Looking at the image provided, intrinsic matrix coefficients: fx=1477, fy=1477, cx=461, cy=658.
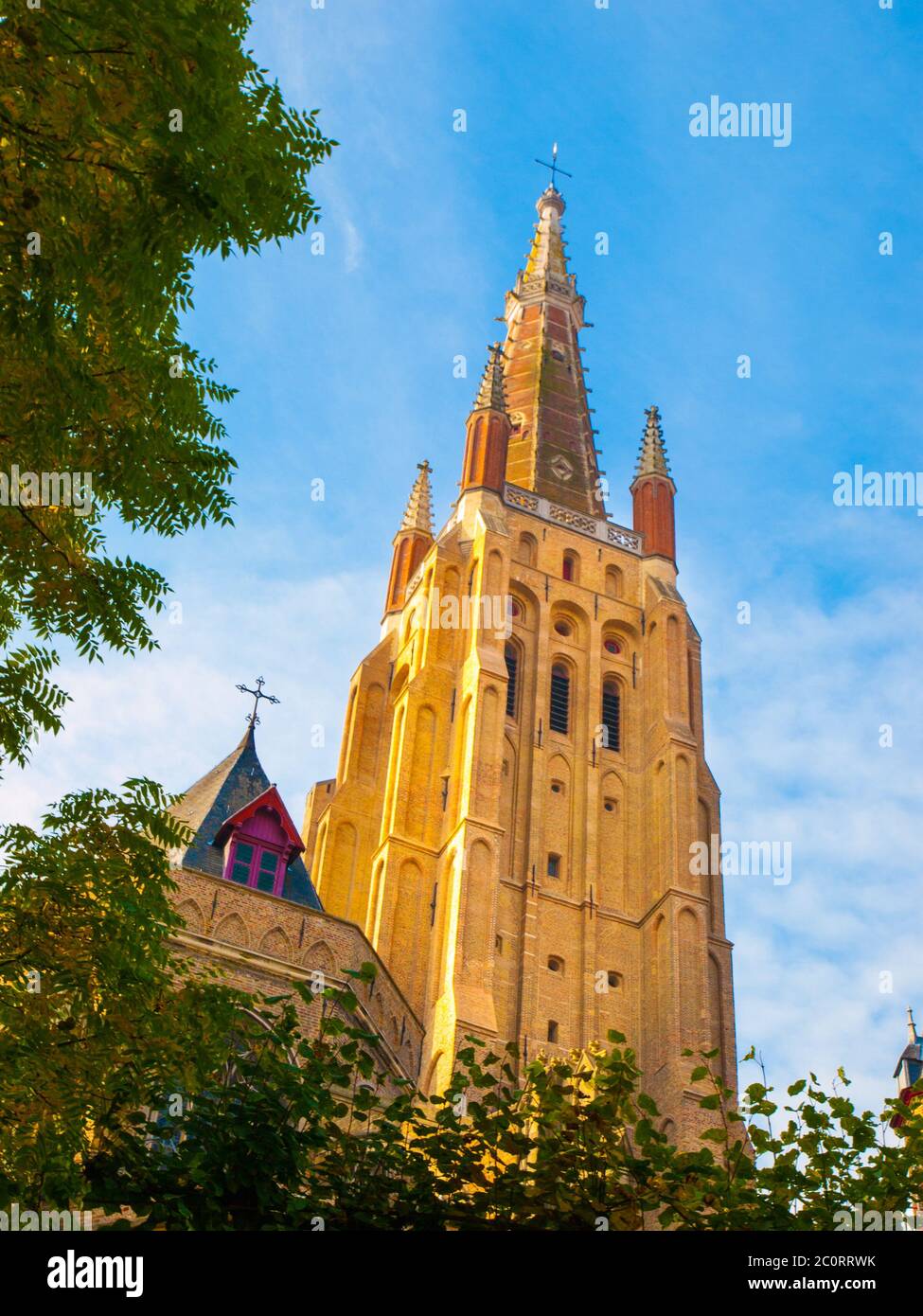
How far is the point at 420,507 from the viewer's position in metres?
50.3

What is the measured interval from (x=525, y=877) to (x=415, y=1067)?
790cm

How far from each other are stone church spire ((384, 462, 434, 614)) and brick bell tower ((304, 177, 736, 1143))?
13cm

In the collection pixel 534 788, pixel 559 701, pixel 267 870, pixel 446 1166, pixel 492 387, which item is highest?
pixel 492 387

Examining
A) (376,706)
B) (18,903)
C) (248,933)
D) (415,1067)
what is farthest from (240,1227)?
(376,706)

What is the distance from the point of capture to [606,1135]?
35.1ft

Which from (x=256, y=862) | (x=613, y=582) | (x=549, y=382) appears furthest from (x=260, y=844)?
(x=549, y=382)

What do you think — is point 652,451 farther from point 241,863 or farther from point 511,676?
point 241,863

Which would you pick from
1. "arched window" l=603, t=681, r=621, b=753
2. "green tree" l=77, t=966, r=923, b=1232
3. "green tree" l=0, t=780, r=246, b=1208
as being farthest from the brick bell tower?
"green tree" l=0, t=780, r=246, b=1208

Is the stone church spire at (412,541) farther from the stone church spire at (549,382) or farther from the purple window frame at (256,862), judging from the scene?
the purple window frame at (256,862)

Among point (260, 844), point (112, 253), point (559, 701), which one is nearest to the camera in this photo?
point (112, 253)

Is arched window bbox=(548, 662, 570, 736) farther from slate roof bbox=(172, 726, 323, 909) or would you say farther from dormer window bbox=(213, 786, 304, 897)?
dormer window bbox=(213, 786, 304, 897)

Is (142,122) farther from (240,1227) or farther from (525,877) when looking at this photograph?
(525,877)

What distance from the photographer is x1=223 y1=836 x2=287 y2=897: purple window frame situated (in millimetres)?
24094

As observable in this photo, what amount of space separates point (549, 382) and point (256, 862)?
Result: 33.1 meters
